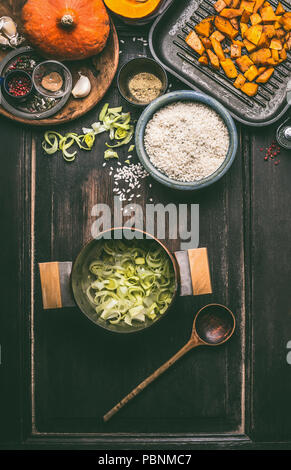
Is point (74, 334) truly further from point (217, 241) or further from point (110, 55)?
point (110, 55)

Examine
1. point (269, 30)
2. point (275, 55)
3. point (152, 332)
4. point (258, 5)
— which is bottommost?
point (152, 332)

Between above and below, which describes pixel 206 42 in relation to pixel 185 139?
above

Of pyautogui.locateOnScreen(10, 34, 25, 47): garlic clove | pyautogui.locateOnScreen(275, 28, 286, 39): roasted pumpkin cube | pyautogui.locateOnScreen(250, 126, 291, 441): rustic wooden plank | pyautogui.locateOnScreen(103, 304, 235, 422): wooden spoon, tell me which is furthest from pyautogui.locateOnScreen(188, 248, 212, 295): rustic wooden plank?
pyautogui.locateOnScreen(10, 34, 25, 47): garlic clove

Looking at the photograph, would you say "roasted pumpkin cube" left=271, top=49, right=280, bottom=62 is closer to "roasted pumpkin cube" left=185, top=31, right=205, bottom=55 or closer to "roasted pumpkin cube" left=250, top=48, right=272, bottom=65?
"roasted pumpkin cube" left=250, top=48, right=272, bottom=65

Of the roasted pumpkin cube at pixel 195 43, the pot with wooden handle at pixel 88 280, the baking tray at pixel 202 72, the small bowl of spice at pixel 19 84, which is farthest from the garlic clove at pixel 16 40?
the pot with wooden handle at pixel 88 280

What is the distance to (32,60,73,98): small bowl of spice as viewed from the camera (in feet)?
5.95

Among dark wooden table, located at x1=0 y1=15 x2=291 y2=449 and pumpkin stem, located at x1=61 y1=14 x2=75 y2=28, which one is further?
dark wooden table, located at x1=0 y1=15 x2=291 y2=449

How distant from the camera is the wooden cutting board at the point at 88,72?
183cm

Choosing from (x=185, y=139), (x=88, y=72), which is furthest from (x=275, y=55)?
(x=88, y=72)

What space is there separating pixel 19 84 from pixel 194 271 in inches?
43.8

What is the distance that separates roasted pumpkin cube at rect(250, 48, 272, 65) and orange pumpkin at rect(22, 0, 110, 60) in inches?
25.9

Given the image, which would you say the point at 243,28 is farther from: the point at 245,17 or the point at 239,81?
the point at 239,81

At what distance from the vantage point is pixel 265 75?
183 cm

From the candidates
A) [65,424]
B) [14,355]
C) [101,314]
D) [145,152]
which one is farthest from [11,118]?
[65,424]
